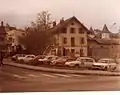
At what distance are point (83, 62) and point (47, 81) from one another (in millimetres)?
279

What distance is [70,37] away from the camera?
60.9 inches

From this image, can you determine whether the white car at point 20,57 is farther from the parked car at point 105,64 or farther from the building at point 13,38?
the parked car at point 105,64

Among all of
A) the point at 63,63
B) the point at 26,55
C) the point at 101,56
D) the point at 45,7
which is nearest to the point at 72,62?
the point at 63,63

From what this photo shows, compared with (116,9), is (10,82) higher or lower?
lower

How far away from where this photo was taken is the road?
152 centimetres

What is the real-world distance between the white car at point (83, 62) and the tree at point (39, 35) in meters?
0.21

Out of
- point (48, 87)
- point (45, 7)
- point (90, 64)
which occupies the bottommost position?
point (48, 87)

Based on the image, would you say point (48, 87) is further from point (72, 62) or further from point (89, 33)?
point (89, 33)

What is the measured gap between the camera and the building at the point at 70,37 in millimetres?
1540

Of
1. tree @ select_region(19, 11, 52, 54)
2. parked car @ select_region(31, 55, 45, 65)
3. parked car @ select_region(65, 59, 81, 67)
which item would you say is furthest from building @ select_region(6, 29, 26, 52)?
parked car @ select_region(65, 59, 81, 67)

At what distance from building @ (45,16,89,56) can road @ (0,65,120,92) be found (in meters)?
0.17

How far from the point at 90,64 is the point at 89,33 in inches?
8.4

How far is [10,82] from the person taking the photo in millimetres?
1522

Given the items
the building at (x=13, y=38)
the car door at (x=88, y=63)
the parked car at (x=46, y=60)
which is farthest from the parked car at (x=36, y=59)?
the car door at (x=88, y=63)
